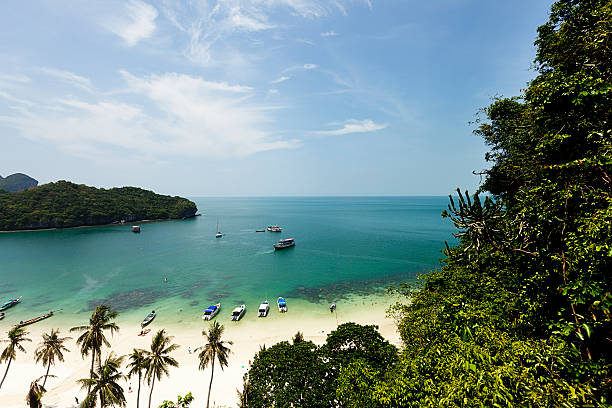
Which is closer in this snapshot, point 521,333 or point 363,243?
point 521,333

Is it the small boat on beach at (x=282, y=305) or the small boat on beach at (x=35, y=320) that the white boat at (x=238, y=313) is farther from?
the small boat on beach at (x=35, y=320)

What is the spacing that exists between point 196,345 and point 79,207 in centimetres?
14988

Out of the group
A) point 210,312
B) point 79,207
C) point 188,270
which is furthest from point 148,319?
point 79,207

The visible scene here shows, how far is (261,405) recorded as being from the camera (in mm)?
15438

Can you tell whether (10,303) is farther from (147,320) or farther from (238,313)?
(238,313)

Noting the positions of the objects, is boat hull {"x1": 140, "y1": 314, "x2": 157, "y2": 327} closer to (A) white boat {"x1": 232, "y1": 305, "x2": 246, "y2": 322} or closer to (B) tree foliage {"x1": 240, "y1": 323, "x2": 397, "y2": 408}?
(A) white boat {"x1": 232, "y1": 305, "x2": 246, "y2": 322}

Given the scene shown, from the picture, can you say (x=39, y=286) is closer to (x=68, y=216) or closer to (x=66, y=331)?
(x=66, y=331)

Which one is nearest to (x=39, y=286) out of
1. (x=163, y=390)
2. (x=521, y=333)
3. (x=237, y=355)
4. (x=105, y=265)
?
(x=105, y=265)

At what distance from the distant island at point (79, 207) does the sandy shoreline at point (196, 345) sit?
120 meters

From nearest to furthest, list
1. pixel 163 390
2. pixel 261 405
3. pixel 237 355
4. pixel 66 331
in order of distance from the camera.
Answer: pixel 261 405 → pixel 163 390 → pixel 237 355 → pixel 66 331

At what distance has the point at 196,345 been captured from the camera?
113 ft

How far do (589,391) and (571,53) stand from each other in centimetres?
1299

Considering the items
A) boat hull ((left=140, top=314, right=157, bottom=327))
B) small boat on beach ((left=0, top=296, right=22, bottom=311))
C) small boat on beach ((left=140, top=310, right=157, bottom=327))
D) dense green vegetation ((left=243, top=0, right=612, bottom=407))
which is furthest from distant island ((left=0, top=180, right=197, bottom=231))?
dense green vegetation ((left=243, top=0, right=612, bottom=407))

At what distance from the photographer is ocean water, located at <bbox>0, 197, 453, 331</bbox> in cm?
4747
